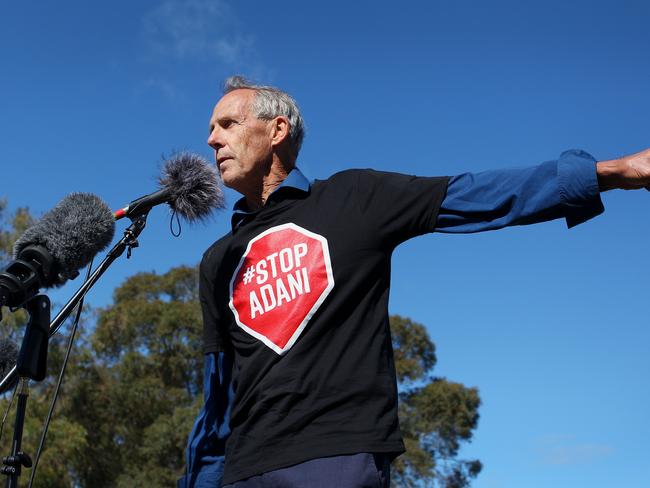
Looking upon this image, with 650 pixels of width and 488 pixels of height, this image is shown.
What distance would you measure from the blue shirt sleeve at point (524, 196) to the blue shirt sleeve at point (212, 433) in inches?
37.2

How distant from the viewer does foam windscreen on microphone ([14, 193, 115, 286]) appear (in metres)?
2.59

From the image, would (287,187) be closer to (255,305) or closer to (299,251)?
(299,251)

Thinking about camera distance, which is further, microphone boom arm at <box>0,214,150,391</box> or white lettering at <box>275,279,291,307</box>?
microphone boom arm at <box>0,214,150,391</box>

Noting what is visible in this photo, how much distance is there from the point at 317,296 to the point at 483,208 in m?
0.58

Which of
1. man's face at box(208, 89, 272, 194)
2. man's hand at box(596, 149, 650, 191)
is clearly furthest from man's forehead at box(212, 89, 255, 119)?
man's hand at box(596, 149, 650, 191)

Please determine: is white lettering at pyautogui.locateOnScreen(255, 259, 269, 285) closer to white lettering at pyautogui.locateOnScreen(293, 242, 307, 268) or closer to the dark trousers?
white lettering at pyautogui.locateOnScreen(293, 242, 307, 268)

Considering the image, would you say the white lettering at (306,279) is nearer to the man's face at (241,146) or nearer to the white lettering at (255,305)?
the white lettering at (255,305)

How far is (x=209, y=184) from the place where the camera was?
136 inches

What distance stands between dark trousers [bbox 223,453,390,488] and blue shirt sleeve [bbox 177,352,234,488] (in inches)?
16.6

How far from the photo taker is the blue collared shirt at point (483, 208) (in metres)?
2.10

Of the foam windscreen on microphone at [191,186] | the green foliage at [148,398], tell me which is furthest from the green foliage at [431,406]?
the foam windscreen on microphone at [191,186]

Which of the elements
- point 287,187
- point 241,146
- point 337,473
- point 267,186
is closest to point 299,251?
point 287,187

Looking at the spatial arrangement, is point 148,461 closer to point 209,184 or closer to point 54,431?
point 54,431

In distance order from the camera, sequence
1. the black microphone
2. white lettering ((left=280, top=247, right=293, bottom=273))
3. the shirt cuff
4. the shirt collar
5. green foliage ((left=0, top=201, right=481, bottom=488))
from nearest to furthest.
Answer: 1. the shirt cuff
2. the black microphone
3. white lettering ((left=280, top=247, right=293, bottom=273))
4. the shirt collar
5. green foliage ((left=0, top=201, right=481, bottom=488))
